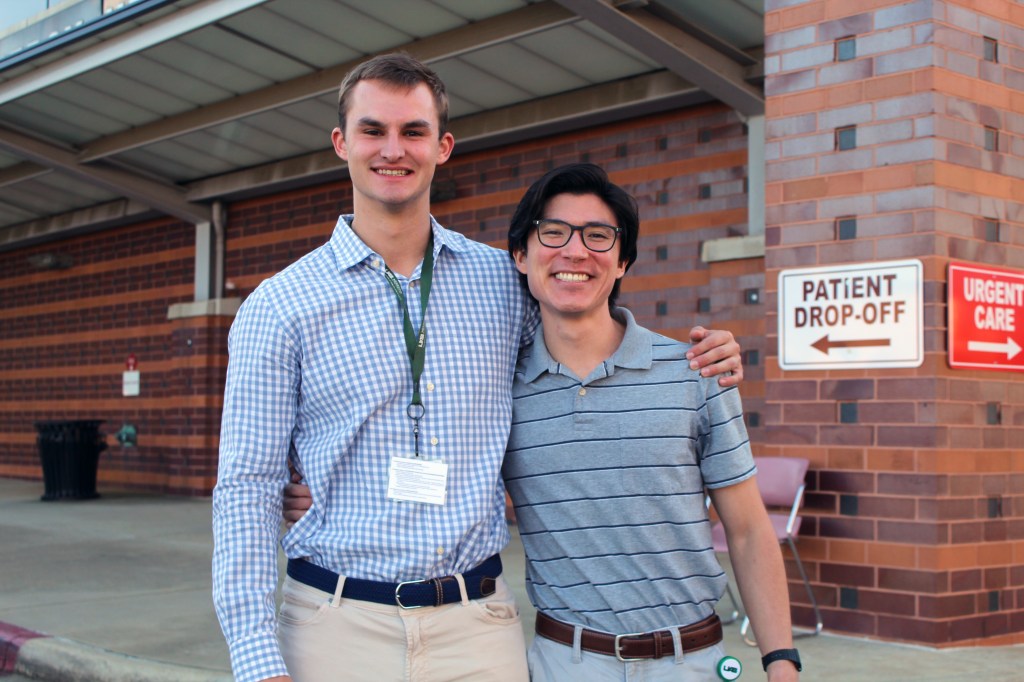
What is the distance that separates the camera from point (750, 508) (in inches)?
90.3

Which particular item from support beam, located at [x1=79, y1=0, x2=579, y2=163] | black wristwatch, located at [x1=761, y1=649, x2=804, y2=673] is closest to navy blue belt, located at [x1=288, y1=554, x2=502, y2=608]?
black wristwatch, located at [x1=761, y1=649, x2=804, y2=673]

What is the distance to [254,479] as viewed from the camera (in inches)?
83.4

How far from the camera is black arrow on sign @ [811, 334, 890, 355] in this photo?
560 centimetres

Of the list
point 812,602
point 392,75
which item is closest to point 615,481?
point 392,75

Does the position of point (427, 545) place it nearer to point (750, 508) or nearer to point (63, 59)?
point (750, 508)

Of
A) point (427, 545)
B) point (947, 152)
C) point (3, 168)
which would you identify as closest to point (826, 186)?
point (947, 152)

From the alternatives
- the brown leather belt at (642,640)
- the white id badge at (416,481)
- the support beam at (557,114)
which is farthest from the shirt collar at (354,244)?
the support beam at (557,114)

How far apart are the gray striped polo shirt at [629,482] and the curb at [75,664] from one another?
3.20 m

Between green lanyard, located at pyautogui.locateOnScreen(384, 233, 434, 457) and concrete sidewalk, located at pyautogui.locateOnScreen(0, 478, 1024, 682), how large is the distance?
3250 mm

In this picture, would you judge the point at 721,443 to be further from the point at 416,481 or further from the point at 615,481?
the point at 416,481

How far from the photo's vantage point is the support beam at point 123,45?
8.79m

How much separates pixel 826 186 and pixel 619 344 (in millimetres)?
3815

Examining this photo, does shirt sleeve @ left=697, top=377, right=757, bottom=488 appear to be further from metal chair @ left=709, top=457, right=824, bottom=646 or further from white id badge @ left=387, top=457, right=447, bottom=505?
metal chair @ left=709, top=457, right=824, bottom=646

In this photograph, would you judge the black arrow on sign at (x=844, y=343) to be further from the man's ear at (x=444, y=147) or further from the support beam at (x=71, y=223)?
the support beam at (x=71, y=223)
